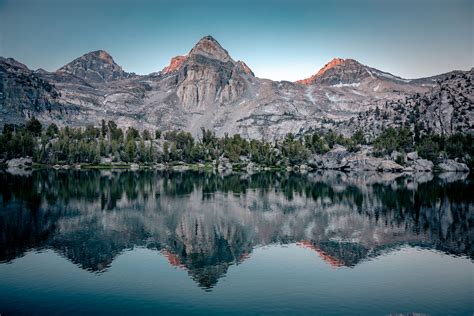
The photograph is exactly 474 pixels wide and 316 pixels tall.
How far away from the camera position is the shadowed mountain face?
52469 millimetres

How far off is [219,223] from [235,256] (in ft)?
66.8

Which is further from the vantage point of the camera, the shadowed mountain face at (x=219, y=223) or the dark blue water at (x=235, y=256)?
the shadowed mountain face at (x=219, y=223)

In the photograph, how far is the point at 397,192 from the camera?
113938 mm

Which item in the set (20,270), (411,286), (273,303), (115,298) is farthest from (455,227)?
(20,270)

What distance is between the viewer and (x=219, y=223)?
7175 cm

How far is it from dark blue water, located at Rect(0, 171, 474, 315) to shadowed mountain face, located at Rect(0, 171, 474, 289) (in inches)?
8.9

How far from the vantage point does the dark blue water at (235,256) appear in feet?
117

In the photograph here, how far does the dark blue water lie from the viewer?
3566 centimetres

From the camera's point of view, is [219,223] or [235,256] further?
[219,223]

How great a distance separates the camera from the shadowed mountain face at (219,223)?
5247 cm

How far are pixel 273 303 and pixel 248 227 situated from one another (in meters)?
34.0

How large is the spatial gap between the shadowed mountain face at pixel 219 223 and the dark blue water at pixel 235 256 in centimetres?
23

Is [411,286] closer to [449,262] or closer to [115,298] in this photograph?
[449,262]

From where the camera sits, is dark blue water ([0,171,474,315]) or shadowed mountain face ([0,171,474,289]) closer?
dark blue water ([0,171,474,315])
